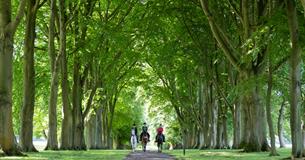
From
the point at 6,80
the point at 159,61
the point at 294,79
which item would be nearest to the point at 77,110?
the point at 159,61

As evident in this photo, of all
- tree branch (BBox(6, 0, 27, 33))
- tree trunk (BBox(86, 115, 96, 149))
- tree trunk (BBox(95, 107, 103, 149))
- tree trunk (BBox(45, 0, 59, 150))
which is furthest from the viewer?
tree trunk (BBox(95, 107, 103, 149))

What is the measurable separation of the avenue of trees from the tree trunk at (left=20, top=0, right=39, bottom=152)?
5cm

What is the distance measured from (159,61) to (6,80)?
2106 centimetres

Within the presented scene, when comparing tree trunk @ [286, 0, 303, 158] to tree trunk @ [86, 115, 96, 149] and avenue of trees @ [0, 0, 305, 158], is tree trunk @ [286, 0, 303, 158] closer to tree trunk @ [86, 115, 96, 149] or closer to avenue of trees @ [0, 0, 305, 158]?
avenue of trees @ [0, 0, 305, 158]

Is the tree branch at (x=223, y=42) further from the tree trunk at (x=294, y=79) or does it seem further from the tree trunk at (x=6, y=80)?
the tree trunk at (x=6, y=80)

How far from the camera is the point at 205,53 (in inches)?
1286

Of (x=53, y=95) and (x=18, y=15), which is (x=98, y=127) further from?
(x=18, y=15)

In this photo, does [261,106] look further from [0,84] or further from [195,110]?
[195,110]

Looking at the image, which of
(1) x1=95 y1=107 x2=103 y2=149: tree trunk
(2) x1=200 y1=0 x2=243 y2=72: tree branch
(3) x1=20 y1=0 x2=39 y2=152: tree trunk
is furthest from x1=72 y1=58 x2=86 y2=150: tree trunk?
(2) x1=200 y1=0 x2=243 y2=72: tree branch

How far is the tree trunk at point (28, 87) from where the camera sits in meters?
23.0

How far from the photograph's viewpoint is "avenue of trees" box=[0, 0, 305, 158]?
17688 mm

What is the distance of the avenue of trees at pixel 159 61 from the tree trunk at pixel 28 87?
0.05 m

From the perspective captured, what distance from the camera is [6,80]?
1728 cm

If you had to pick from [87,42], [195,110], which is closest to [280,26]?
[87,42]
